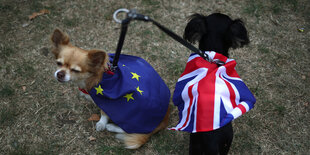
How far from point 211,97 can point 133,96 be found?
2.52 ft

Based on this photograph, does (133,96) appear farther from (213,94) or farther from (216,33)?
(216,33)

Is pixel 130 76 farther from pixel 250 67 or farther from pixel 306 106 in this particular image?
pixel 306 106

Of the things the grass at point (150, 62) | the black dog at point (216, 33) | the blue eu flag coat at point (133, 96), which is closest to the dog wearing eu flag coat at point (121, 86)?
the blue eu flag coat at point (133, 96)

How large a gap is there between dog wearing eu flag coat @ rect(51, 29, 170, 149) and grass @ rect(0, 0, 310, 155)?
0.43 m

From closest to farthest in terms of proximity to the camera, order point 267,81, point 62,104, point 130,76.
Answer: point 130,76 → point 62,104 → point 267,81

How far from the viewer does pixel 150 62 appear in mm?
3463

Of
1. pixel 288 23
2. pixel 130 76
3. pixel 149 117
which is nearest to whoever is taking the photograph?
pixel 130 76

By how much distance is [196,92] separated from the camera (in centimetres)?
195

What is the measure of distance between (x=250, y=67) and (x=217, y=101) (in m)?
1.94

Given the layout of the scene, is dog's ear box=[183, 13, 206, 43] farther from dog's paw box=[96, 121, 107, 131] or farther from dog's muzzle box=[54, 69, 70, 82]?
dog's paw box=[96, 121, 107, 131]

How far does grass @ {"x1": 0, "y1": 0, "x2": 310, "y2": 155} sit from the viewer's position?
2.72m

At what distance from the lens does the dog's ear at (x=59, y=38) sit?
6.78 feet

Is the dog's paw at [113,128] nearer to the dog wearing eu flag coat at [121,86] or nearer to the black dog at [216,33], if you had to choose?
the dog wearing eu flag coat at [121,86]

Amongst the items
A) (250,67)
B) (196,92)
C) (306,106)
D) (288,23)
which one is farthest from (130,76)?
(288,23)
